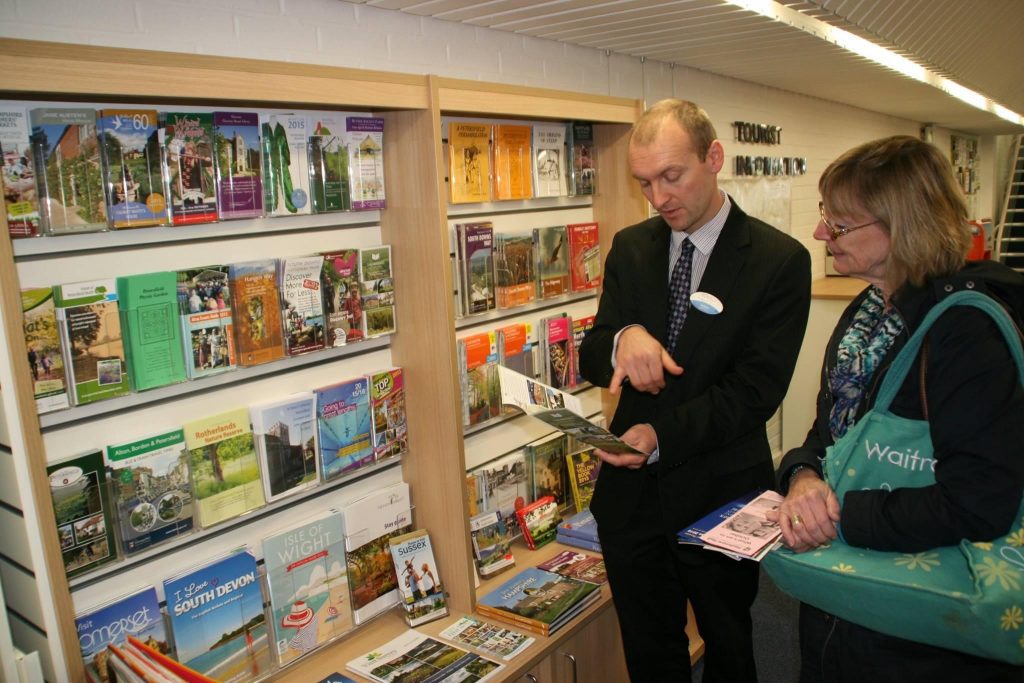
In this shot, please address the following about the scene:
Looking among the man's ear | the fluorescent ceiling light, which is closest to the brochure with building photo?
the man's ear

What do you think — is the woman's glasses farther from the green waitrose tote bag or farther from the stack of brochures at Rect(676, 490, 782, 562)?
the stack of brochures at Rect(676, 490, 782, 562)

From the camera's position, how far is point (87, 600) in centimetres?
194

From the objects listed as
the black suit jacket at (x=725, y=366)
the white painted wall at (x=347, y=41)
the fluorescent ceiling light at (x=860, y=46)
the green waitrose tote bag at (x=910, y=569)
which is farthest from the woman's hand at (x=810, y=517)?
the fluorescent ceiling light at (x=860, y=46)

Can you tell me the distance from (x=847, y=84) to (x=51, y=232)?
17.6 feet

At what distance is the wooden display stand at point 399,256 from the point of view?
5.30 ft

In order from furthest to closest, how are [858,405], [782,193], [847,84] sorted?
[782,193] → [847,84] → [858,405]

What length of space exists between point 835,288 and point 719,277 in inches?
182

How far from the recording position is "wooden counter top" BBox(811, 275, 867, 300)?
18.6 ft

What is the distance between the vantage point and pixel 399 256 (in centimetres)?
259

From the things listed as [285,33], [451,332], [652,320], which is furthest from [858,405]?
[285,33]

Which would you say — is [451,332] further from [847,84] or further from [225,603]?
[847,84]

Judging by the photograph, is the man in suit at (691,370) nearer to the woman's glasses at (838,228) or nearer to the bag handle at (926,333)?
the woman's glasses at (838,228)

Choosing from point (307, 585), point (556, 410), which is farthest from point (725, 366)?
point (307, 585)

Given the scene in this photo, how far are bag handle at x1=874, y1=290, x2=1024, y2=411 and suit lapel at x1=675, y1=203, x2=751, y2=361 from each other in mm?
665
